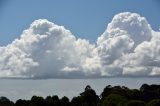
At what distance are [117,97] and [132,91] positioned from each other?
3708 cm

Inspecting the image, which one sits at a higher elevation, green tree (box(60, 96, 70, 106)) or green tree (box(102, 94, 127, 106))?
green tree (box(60, 96, 70, 106))

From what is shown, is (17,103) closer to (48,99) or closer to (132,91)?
(48,99)

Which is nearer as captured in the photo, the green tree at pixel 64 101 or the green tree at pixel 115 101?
the green tree at pixel 115 101

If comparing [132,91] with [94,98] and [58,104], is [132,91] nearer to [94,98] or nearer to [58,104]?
[94,98]

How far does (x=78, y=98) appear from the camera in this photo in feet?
644

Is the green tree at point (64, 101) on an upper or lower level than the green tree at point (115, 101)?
upper

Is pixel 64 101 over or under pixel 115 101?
over

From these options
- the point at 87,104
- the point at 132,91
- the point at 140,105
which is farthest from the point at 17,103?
the point at 140,105

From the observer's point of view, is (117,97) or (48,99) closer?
(117,97)

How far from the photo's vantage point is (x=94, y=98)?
196125mm

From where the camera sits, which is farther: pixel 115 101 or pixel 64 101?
pixel 64 101

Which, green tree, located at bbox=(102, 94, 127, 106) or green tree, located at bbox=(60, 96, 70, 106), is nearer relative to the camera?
green tree, located at bbox=(102, 94, 127, 106)

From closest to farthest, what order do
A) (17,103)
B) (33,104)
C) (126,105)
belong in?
(126,105), (33,104), (17,103)

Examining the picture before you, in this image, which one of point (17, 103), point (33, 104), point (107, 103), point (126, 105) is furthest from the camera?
point (17, 103)
